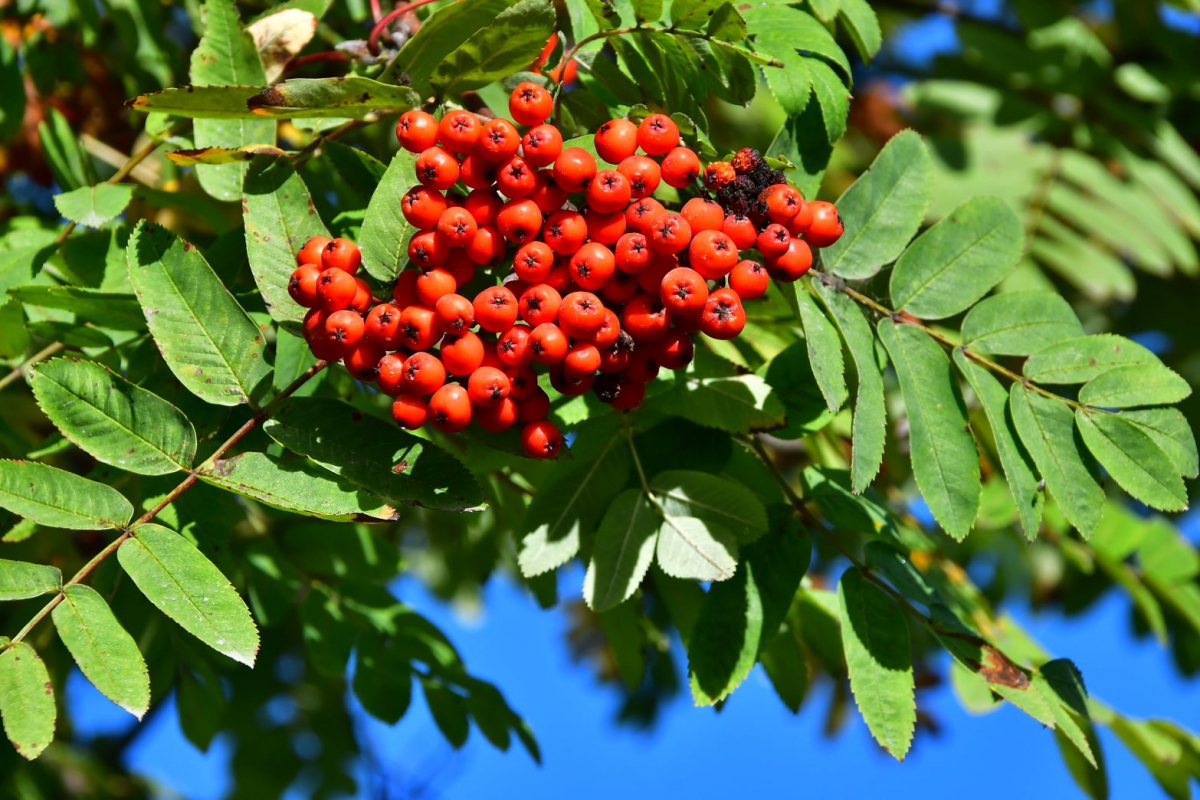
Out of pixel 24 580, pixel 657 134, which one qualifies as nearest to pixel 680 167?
pixel 657 134

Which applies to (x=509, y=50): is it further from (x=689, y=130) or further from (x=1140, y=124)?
(x=1140, y=124)

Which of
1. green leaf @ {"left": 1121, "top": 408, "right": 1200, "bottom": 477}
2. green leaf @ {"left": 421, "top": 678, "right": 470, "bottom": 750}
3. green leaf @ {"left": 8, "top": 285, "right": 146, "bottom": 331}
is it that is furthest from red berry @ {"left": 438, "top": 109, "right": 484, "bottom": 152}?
green leaf @ {"left": 421, "top": 678, "right": 470, "bottom": 750}

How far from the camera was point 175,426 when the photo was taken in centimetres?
155

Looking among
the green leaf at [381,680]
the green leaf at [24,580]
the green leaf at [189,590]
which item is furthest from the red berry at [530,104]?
the green leaf at [381,680]

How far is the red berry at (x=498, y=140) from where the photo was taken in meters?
1.40

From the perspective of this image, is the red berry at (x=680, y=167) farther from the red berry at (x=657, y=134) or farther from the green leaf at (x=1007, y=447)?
the green leaf at (x=1007, y=447)

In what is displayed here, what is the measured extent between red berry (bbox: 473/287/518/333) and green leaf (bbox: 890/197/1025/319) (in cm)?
71

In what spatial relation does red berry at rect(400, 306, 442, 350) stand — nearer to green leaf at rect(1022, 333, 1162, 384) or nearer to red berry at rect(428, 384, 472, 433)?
red berry at rect(428, 384, 472, 433)

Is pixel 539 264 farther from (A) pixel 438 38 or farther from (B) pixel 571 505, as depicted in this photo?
(B) pixel 571 505

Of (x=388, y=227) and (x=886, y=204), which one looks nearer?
(x=388, y=227)

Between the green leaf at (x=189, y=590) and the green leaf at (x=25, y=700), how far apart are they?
18 centimetres

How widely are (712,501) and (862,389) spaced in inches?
12.8

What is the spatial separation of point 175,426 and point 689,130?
886 millimetres

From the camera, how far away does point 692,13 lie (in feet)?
4.99
